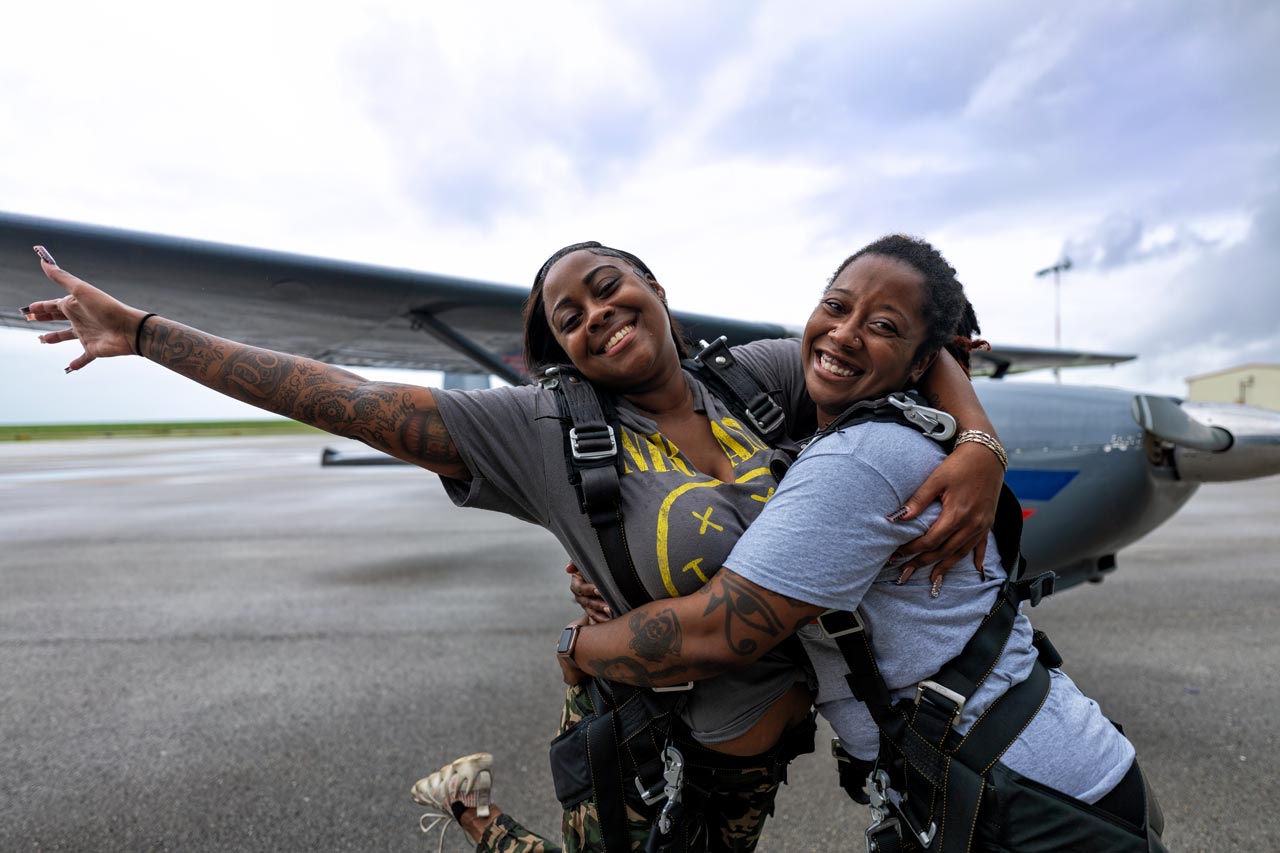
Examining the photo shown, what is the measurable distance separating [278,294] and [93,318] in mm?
2404

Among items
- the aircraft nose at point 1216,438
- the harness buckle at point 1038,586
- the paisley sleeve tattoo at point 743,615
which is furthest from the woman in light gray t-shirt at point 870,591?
the aircraft nose at point 1216,438

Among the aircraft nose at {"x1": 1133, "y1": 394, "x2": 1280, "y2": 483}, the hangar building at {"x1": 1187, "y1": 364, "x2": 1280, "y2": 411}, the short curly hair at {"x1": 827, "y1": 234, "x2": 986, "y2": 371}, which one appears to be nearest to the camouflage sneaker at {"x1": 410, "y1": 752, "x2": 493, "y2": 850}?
the short curly hair at {"x1": 827, "y1": 234, "x2": 986, "y2": 371}

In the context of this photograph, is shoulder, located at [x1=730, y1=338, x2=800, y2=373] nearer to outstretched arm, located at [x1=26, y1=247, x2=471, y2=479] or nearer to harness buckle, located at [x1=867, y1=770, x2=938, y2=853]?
outstretched arm, located at [x1=26, y1=247, x2=471, y2=479]

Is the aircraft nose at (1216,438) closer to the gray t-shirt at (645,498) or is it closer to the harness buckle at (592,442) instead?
the gray t-shirt at (645,498)

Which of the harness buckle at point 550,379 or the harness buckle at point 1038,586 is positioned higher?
the harness buckle at point 550,379

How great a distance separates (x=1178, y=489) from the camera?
123 inches

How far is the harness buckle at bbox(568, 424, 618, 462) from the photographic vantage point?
47.3 inches

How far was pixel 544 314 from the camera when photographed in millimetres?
1552

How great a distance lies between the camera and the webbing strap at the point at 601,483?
46.4 inches

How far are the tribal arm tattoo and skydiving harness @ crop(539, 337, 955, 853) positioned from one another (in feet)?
0.86

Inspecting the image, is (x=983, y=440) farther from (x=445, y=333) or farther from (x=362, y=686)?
(x=362, y=686)

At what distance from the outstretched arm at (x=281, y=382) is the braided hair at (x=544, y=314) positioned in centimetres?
37

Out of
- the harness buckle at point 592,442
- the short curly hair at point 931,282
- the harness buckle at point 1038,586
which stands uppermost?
the short curly hair at point 931,282

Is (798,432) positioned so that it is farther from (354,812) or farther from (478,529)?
(478,529)
